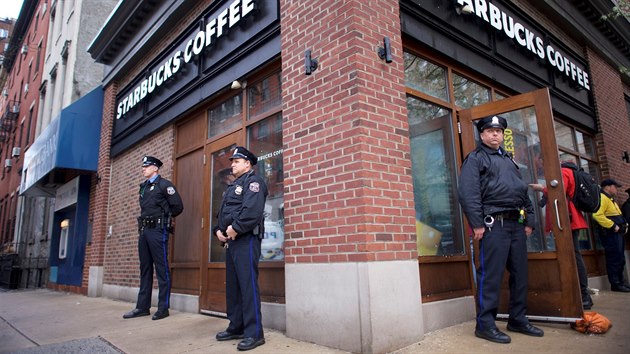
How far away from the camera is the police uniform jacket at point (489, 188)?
12.2 feet

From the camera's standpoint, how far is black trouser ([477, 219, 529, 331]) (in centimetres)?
365

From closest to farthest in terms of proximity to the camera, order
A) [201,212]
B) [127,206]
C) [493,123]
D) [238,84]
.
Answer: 1. [493,123]
2. [238,84]
3. [201,212]
4. [127,206]

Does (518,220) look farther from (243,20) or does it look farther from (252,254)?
(243,20)

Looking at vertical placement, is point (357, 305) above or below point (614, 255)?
below

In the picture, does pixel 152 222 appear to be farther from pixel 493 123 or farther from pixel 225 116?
pixel 493 123

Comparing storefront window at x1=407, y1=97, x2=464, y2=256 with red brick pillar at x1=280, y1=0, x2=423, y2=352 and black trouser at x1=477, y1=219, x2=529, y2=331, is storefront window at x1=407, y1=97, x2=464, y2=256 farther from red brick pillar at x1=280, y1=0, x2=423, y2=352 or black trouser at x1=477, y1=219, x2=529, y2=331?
black trouser at x1=477, y1=219, x2=529, y2=331

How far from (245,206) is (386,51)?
2084 millimetres

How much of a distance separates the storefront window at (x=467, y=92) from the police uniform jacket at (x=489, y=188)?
5.78ft

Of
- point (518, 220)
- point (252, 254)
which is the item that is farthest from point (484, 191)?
point (252, 254)

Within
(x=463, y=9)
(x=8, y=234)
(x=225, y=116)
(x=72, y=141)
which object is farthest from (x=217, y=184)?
(x=8, y=234)

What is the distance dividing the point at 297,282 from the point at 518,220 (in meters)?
2.17

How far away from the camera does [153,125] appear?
307 inches

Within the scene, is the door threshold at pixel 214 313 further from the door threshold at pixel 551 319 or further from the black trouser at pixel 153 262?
the door threshold at pixel 551 319

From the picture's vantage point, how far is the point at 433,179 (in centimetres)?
503
